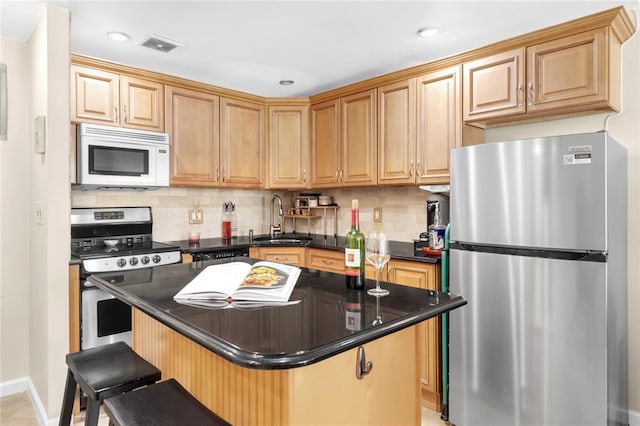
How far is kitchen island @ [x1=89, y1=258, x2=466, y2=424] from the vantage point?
0.99 meters

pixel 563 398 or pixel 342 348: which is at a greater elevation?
pixel 342 348

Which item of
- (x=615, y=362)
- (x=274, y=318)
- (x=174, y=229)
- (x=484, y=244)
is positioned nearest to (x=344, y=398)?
(x=274, y=318)

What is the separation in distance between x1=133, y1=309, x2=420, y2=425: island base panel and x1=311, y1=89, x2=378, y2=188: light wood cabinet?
213 centimetres

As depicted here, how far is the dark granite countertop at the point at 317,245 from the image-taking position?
2.79 m

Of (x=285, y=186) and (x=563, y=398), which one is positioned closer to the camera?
(x=563, y=398)

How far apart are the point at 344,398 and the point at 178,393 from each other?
55cm

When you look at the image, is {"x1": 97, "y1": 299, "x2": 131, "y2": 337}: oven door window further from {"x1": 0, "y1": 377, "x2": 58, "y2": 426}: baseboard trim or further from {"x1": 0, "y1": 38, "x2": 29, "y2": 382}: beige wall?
{"x1": 0, "y1": 38, "x2": 29, "y2": 382}: beige wall

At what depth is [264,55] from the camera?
2.91 meters

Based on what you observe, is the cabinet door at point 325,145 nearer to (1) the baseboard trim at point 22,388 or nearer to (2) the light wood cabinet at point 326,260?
(2) the light wood cabinet at point 326,260

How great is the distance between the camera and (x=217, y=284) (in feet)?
4.61

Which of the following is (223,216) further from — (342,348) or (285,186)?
(342,348)

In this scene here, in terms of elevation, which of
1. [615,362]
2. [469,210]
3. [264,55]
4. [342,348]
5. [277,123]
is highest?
[264,55]

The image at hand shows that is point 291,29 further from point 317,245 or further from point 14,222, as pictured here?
point 14,222

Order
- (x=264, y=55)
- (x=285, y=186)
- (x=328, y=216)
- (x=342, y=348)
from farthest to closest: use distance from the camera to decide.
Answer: (x=328, y=216), (x=285, y=186), (x=264, y=55), (x=342, y=348)
